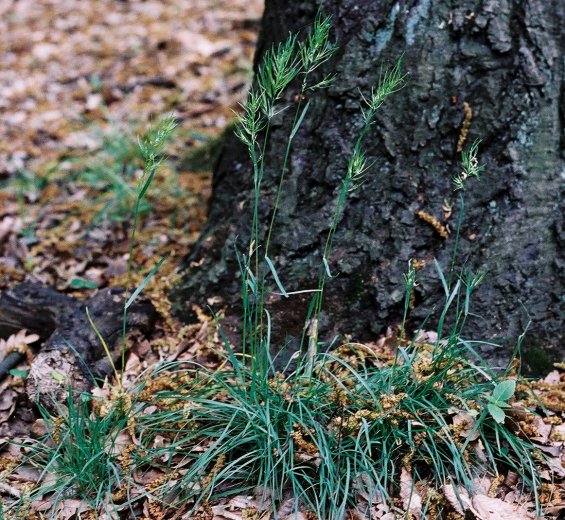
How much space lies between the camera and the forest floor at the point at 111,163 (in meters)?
2.46

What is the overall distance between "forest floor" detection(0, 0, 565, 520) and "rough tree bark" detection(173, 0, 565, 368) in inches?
17.1

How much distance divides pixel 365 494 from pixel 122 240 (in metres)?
2.21

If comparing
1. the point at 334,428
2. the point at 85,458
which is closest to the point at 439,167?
the point at 334,428

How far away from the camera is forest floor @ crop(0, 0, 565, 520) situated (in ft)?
8.05

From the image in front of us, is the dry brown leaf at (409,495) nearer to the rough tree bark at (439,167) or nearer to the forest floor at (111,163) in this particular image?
the forest floor at (111,163)

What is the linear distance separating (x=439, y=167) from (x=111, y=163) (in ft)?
7.79

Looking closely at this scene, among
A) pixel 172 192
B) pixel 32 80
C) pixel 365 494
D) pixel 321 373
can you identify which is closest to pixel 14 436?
pixel 321 373

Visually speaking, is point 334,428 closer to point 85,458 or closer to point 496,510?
point 496,510

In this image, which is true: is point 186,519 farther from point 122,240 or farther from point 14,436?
point 122,240

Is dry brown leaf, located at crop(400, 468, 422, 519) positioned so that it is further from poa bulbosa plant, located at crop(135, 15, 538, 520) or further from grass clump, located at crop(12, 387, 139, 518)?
grass clump, located at crop(12, 387, 139, 518)

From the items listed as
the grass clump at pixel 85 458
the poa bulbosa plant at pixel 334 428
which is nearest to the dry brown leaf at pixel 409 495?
the poa bulbosa plant at pixel 334 428

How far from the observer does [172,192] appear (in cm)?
404

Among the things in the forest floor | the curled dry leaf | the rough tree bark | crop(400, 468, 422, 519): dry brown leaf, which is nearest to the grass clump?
the forest floor

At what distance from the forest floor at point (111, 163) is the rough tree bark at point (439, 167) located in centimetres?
43
